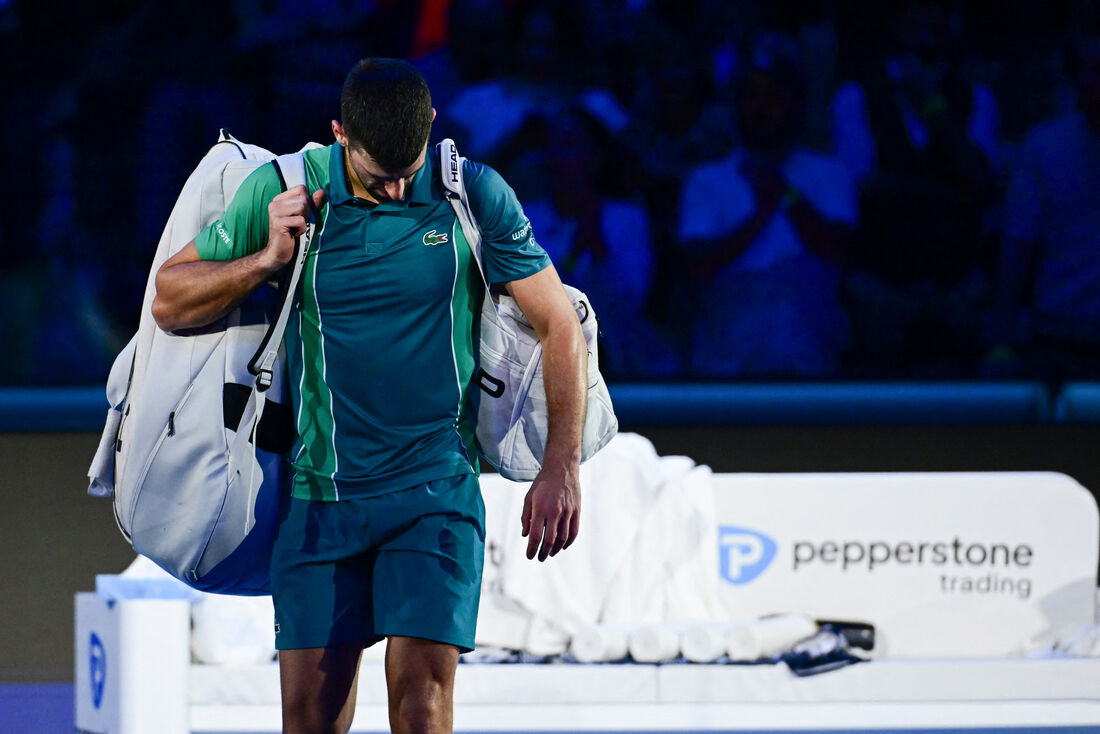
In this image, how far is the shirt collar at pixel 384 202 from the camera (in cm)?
219

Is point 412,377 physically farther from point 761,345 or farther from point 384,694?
point 761,345

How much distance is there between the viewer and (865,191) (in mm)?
5945

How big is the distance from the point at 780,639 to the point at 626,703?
53 cm

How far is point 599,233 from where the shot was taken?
19.3 ft

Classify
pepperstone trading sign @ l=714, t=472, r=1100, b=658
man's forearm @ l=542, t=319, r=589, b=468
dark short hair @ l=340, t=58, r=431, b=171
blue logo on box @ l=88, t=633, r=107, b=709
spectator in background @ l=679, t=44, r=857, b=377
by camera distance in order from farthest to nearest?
spectator in background @ l=679, t=44, r=857, b=377 → pepperstone trading sign @ l=714, t=472, r=1100, b=658 → blue logo on box @ l=88, t=633, r=107, b=709 → man's forearm @ l=542, t=319, r=589, b=468 → dark short hair @ l=340, t=58, r=431, b=171

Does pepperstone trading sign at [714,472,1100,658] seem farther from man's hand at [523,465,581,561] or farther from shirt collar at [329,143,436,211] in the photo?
shirt collar at [329,143,436,211]

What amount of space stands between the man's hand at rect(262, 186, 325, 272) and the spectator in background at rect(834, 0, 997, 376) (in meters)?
4.11

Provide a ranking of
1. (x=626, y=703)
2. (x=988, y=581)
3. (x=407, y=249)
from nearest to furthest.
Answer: (x=407, y=249) → (x=626, y=703) → (x=988, y=581)

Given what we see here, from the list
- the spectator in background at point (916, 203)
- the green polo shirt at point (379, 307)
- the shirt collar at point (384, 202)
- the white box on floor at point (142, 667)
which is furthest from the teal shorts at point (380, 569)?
the spectator in background at point (916, 203)

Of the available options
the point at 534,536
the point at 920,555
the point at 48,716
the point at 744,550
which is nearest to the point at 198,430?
the point at 534,536

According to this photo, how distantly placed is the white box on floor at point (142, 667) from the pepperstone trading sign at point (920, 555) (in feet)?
5.82

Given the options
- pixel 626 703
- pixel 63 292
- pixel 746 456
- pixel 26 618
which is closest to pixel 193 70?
pixel 63 292

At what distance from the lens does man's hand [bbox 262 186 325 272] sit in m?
2.11

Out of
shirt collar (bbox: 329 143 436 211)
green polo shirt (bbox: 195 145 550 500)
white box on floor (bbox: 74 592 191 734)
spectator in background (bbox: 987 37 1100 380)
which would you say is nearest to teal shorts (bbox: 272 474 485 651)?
green polo shirt (bbox: 195 145 550 500)
